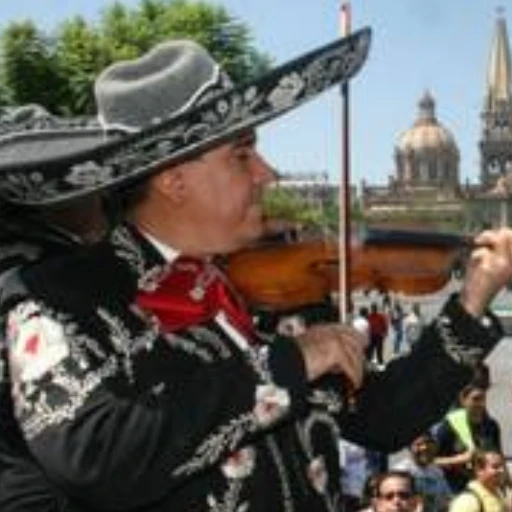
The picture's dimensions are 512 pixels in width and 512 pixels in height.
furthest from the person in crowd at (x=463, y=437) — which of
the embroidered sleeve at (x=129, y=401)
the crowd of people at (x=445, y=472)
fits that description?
the embroidered sleeve at (x=129, y=401)

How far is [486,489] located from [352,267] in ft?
19.1

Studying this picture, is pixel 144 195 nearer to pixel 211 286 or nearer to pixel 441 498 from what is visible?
pixel 211 286

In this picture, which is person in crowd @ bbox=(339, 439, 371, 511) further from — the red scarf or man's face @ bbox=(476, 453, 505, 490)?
the red scarf

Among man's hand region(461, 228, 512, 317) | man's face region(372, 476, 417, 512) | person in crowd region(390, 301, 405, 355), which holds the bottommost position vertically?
person in crowd region(390, 301, 405, 355)

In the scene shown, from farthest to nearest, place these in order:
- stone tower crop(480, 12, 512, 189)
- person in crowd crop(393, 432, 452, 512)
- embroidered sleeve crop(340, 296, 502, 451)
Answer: stone tower crop(480, 12, 512, 189), person in crowd crop(393, 432, 452, 512), embroidered sleeve crop(340, 296, 502, 451)

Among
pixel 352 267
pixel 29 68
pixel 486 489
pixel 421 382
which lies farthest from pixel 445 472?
pixel 29 68

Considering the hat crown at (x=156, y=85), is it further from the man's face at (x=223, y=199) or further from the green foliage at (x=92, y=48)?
the green foliage at (x=92, y=48)

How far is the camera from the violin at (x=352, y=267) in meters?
3.20

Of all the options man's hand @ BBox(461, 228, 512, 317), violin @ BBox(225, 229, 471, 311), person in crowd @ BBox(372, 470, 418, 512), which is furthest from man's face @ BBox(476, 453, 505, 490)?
man's hand @ BBox(461, 228, 512, 317)

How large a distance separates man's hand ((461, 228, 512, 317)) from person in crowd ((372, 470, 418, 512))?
5082 mm

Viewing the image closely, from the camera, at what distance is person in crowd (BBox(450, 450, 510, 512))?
876cm

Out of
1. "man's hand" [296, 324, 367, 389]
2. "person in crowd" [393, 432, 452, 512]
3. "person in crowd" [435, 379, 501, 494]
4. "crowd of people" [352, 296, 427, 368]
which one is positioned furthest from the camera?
"crowd of people" [352, 296, 427, 368]

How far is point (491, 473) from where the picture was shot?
30.1 feet

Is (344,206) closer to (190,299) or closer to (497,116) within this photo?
(190,299)
